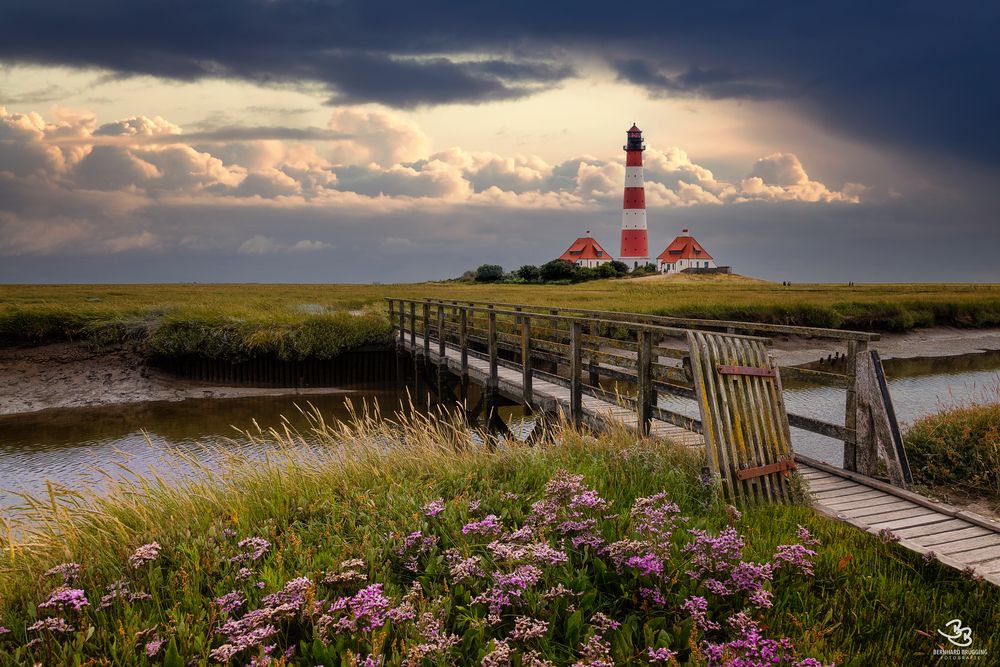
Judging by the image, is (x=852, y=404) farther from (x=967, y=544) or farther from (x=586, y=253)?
(x=586, y=253)

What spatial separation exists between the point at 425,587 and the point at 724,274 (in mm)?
101258

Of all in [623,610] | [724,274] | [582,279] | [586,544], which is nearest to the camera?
[623,610]

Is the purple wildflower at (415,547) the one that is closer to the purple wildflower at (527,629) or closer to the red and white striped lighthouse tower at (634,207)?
the purple wildflower at (527,629)

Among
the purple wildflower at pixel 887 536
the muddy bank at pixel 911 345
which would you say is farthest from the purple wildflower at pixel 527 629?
the muddy bank at pixel 911 345

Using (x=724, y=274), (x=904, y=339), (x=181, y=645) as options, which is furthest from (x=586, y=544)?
(x=724, y=274)

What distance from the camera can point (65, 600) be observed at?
352cm

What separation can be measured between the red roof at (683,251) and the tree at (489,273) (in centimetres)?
3794

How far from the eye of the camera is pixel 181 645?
10.9 ft

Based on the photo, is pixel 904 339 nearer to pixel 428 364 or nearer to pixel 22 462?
pixel 428 364

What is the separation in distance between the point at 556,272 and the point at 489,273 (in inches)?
404

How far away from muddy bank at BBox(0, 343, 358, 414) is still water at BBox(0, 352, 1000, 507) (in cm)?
79

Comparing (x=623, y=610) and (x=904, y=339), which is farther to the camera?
(x=904, y=339)

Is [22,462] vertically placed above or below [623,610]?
below

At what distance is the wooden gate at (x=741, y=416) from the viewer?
5902 mm
